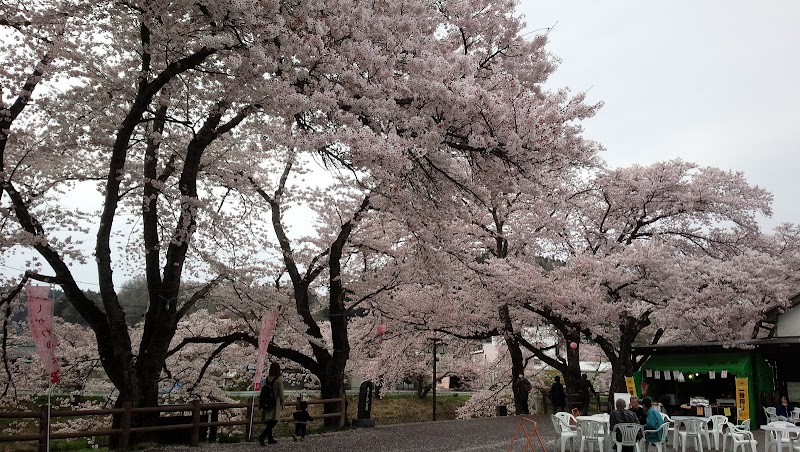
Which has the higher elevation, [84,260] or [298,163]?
[298,163]

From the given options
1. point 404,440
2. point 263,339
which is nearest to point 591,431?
point 404,440

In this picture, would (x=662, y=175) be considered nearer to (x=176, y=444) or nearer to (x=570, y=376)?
(x=570, y=376)

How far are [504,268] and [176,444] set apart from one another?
1089 centimetres

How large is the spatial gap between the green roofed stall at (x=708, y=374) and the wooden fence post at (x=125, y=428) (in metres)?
12.7

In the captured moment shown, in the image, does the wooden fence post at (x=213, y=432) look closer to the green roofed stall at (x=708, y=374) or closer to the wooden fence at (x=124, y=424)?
the wooden fence at (x=124, y=424)

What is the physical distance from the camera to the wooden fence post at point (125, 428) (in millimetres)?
9156

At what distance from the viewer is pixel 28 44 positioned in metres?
9.73

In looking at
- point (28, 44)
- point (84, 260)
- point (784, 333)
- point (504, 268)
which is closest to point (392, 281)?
point (504, 268)

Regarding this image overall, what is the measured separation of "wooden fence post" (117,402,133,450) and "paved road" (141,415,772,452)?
42 centimetres

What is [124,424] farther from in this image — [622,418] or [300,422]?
[622,418]

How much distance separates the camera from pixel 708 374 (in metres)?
16.4

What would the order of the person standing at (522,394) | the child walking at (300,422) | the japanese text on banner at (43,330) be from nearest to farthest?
the japanese text on banner at (43,330) → the child walking at (300,422) → the person standing at (522,394)

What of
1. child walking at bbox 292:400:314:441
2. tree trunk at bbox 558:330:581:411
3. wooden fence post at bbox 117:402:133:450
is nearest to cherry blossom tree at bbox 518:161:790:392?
tree trunk at bbox 558:330:581:411

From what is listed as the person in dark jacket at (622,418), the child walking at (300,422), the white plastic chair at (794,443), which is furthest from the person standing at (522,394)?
the person in dark jacket at (622,418)
